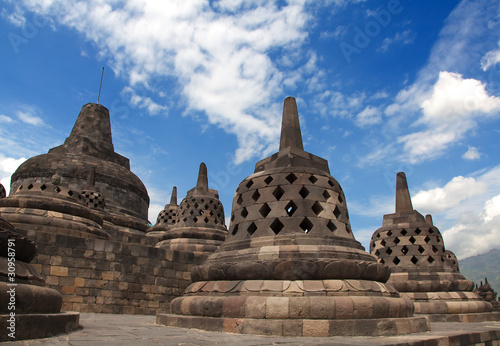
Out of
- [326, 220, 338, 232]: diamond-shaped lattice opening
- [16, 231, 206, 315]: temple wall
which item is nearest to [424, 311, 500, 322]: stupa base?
[326, 220, 338, 232]: diamond-shaped lattice opening

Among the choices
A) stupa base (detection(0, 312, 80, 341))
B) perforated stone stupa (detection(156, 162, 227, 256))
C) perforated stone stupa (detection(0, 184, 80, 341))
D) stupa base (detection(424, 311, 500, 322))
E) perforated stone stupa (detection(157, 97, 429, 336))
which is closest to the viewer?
stupa base (detection(0, 312, 80, 341))

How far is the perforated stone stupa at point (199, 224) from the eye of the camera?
13.6 metres

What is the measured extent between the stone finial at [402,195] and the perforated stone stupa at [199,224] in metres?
6.68

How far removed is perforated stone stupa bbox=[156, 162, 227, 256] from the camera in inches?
536

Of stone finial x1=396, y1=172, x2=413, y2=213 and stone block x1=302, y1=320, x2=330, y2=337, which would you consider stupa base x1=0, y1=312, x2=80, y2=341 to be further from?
stone finial x1=396, y1=172, x2=413, y2=213

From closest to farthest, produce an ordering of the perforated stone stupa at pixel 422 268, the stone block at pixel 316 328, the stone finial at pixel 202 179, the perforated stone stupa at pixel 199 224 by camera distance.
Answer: the stone block at pixel 316 328
the perforated stone stupa at pixel 422 268
the perforated stone stupa at pixel 199 224
the stone finial at pixel 202 179

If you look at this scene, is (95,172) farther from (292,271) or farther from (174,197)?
(292,271)

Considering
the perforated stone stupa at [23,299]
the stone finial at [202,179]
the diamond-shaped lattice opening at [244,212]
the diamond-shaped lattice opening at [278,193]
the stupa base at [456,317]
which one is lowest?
the stupa base at [456,317]

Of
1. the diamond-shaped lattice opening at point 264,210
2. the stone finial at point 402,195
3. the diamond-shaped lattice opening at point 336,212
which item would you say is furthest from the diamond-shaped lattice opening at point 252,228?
the stone finial at point 402,195

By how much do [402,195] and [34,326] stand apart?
36.3ft

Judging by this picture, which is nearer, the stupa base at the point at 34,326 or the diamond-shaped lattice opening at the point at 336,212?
the stupa base at the point at 34,326

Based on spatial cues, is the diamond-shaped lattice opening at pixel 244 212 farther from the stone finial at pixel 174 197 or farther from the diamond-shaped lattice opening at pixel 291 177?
the stone finial at pixel 174 197

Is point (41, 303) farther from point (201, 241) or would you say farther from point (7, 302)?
point (201, 241)

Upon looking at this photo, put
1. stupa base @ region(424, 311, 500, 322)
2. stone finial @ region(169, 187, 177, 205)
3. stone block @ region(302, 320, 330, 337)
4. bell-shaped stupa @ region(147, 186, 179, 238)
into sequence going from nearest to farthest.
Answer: stone block @ region(302, 320, 330, 337) → stupa base @ region(424, 311, 500, 322) → bell-shaped stupa @ region(147, 186, 179, 238) → stone finial @ region(169, 187, 177, 205)
